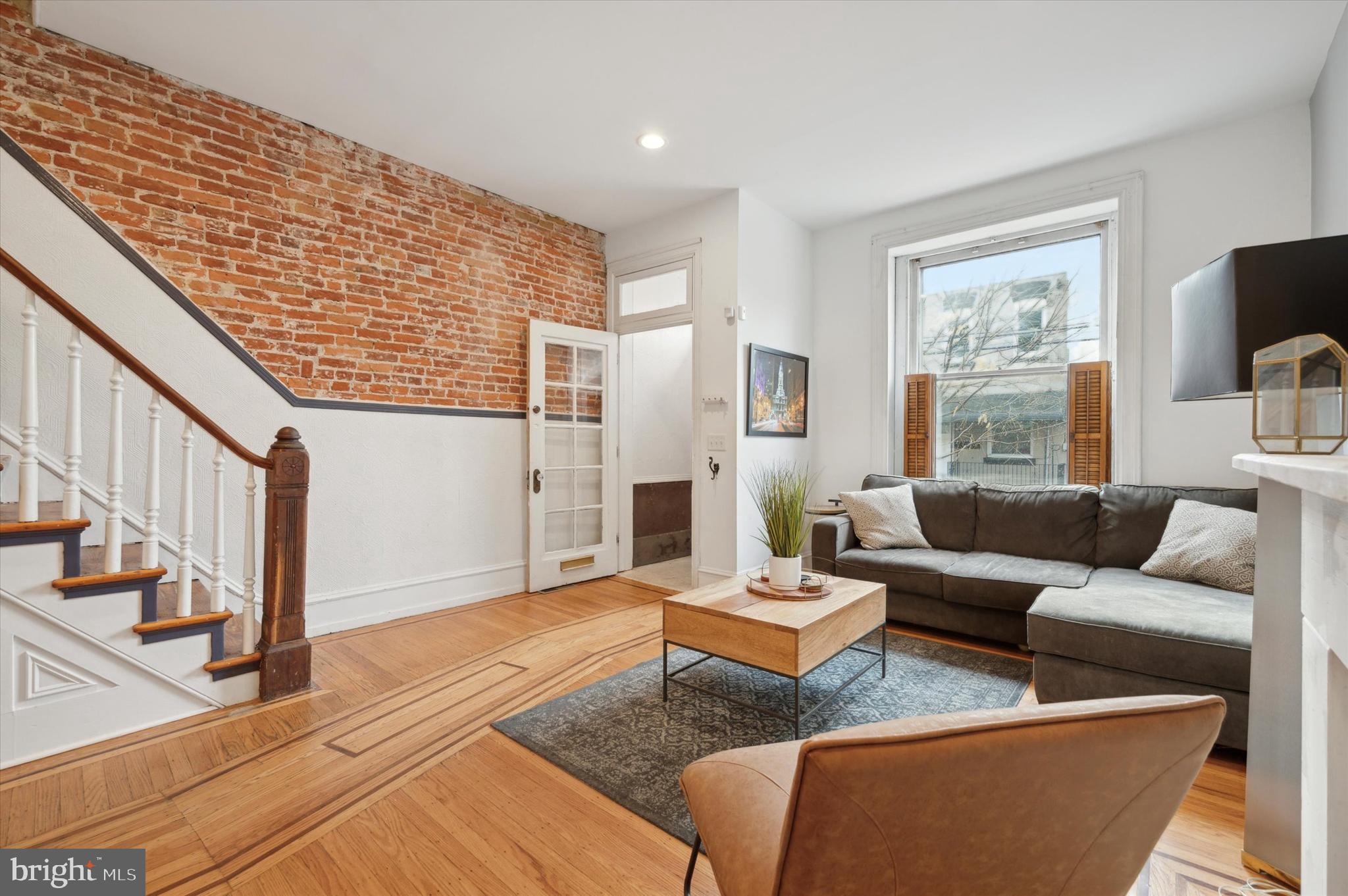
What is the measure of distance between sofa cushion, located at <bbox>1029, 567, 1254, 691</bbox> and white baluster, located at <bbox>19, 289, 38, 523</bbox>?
3.84 meters

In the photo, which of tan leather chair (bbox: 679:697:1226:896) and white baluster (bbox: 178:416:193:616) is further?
white baluster (bbox: 178:416:193:616)

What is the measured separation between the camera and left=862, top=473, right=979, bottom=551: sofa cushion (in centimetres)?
382

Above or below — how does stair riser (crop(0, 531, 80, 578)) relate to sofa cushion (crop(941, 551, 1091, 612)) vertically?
above

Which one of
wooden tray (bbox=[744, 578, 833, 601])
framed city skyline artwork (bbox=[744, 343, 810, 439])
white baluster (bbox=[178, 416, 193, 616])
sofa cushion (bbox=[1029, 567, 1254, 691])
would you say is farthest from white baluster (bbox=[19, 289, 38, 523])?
sofa cushion (bbox=[1029, 567, 1254, 691])

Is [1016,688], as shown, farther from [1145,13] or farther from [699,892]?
[1145,13]

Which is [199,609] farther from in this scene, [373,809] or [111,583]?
[373,809]

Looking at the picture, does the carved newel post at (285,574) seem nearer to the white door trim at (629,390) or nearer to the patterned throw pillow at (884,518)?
the white door trim at (629,390)

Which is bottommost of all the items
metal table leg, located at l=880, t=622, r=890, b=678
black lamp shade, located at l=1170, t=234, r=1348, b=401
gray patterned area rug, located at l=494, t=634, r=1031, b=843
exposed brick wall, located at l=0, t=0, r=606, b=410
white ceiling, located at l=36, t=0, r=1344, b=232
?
gray patterned area rug, located at l=494, t=634, r=1031, b=843

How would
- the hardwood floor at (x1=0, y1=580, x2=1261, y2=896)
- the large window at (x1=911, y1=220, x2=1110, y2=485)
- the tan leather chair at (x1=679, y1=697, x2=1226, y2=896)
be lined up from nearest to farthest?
1. the tan leather chair at (x1=679, y1=697, x2=1226, y2=896)
2. the hardwood floor at (x1=0, y1=580, x2=1261, y2=896)
3. the large window at (x1=911, y1=220, x2=1110, y2=485)

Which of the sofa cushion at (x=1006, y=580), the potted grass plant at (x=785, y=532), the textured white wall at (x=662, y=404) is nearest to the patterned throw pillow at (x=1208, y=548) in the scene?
the sofa cushion at (x=1006, y=580)

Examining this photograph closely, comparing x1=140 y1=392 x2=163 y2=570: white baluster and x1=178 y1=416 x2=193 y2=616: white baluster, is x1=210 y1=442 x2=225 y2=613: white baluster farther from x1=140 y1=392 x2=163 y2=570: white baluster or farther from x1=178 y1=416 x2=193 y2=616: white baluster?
x1=140 y1=392 x2=163 y2=570: white baluster

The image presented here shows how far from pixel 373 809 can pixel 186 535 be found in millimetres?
1418

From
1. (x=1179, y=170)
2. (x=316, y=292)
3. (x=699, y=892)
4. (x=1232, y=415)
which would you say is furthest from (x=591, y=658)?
(x=1179, y=170)

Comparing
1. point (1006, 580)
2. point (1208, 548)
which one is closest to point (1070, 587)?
point (1006, 580)
